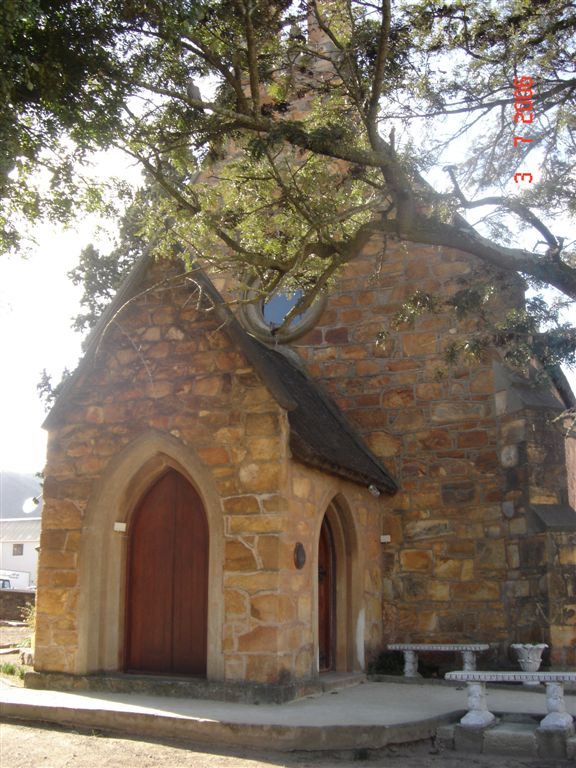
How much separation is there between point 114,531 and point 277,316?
15.6 ft

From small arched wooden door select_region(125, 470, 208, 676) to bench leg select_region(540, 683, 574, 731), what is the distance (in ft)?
12.0

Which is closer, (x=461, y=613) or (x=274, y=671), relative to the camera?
(x=274, y=671)

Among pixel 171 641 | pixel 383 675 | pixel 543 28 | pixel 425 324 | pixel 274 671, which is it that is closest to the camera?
pixel 274 671

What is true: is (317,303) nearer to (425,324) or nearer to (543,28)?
(425,324)

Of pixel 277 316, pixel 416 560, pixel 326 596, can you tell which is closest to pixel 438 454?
pixel 416 560

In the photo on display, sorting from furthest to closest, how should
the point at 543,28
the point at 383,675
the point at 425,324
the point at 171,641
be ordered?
the point at 425,324 → the point at 383,675 → the point at 171,641 → the point at 543,28

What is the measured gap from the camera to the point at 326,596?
10.2 m

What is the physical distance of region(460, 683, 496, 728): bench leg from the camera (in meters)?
7.20

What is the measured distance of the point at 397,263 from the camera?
476 inches

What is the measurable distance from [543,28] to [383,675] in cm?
760

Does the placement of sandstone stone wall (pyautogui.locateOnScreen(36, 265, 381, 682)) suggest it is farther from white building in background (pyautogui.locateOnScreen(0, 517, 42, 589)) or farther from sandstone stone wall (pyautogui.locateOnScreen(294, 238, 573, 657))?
white building in background (pyautogui.locateOnScreen(0, 517, 42, 589))

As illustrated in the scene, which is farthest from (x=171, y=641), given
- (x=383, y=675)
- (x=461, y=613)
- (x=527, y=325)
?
(x=527, y=325)

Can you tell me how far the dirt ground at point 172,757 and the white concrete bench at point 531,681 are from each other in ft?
1.26

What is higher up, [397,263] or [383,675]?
[397,263]
